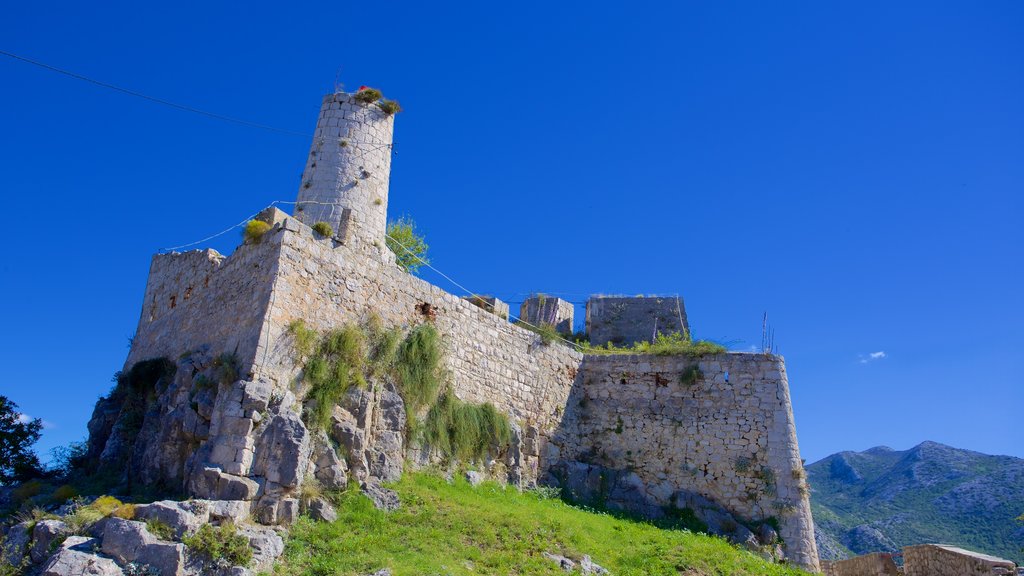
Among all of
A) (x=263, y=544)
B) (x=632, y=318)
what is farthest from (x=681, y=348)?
(x=263, y=544)

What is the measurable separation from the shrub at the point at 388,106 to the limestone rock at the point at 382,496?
1176cm

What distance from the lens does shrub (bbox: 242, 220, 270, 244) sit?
14594 millimetres

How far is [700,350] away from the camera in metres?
19.6

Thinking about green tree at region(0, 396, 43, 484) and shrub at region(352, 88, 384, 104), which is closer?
green tree at region(0, 396, 43, 484)

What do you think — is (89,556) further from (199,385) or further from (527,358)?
(527,358)

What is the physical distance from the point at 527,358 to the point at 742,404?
5.56m

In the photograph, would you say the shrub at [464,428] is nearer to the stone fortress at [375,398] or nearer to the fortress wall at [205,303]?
the stone fortress at [375,398]

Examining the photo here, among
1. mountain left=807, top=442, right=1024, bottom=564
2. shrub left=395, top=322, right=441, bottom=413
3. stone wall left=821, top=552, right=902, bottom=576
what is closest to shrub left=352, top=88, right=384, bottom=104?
shrub left=395, top=322, right=441, bottom=413

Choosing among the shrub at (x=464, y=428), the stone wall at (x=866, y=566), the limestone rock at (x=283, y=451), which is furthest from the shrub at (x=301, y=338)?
the stone wall at (x=866, y=566)

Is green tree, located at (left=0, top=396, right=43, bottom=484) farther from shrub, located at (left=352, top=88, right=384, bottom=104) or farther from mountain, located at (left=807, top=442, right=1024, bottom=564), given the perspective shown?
mountain, located at (left=807, top=442, right=1024, bottom=564)

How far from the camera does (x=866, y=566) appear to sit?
61.5 feet

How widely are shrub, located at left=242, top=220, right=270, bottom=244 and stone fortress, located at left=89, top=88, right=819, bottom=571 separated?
13 centimetres

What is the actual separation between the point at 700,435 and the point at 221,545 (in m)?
12.3

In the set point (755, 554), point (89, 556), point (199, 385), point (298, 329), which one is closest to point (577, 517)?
point (755, 554)
